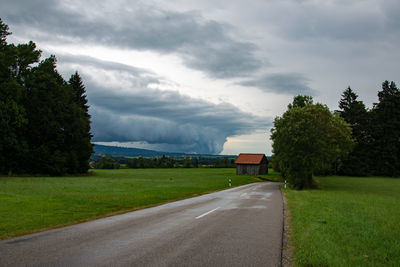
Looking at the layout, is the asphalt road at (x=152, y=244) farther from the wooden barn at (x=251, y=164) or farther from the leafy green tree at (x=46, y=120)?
the wooden barn at (x=251, y=164)

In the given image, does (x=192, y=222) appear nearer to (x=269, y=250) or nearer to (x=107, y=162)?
(x=269, y=250)

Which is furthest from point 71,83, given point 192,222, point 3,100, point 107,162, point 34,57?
point 192,222

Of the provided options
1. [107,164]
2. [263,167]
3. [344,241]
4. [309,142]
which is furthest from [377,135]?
[107,164]

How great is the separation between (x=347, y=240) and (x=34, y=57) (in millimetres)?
55228

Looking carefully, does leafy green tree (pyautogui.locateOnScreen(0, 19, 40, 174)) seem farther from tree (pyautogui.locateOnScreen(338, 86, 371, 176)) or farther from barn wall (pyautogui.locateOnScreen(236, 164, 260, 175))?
tree (pyautogui.locateOnScreen(338, 86, 371, 176))

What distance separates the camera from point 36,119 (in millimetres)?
52219

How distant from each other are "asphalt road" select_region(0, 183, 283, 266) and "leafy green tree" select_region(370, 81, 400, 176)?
67939mm

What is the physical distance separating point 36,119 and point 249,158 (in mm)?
53305

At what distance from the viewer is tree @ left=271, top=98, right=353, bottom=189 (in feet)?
113

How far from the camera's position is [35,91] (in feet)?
168

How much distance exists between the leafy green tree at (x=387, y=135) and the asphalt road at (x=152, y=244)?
67939 millimetres

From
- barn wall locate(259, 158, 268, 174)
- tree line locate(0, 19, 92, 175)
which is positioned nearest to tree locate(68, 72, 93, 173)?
tree line locate(0, 19, 92, 175)

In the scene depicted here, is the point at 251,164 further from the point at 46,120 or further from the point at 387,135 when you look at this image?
the point at 46,120

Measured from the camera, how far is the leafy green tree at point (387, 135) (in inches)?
2653
